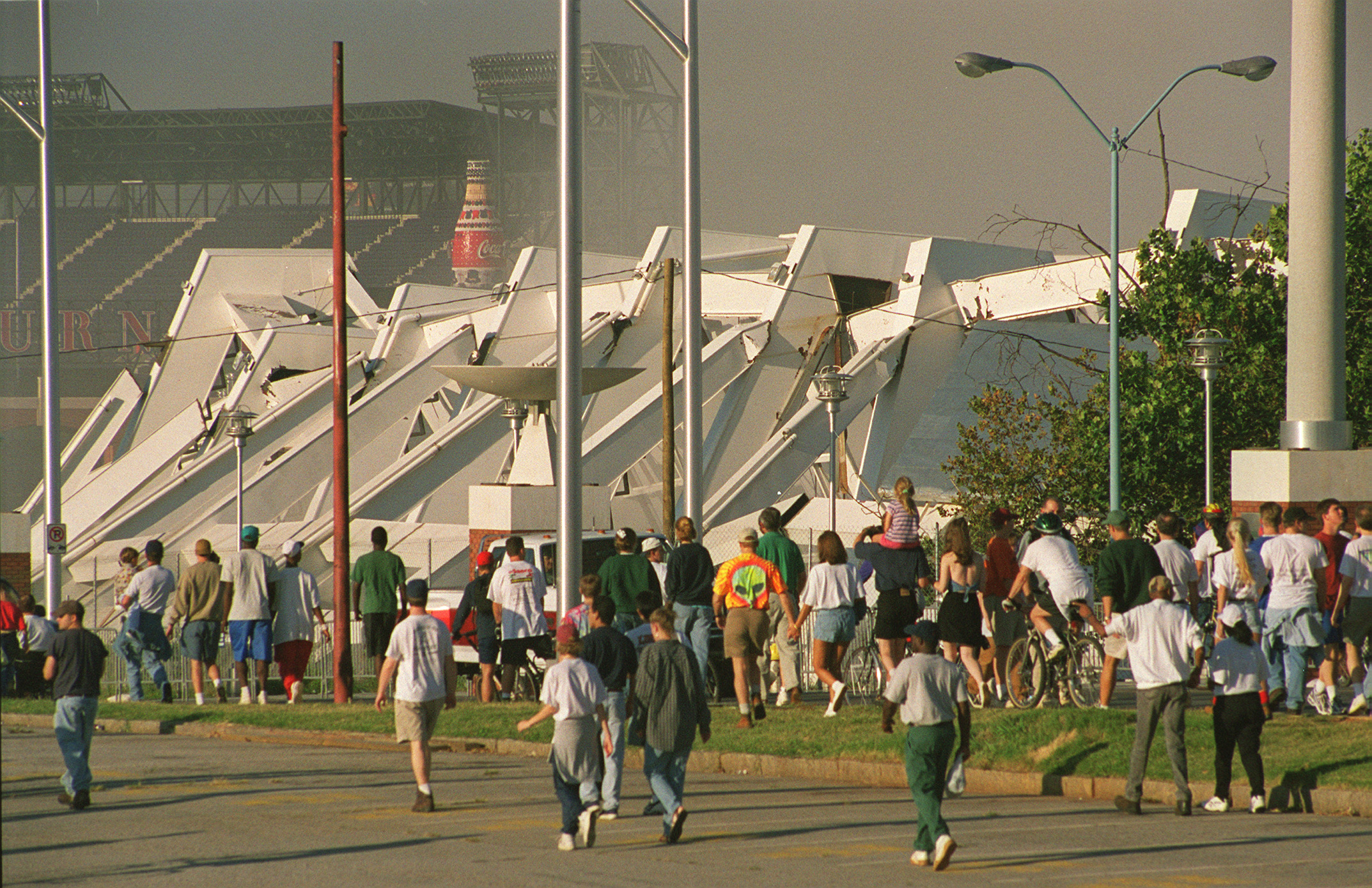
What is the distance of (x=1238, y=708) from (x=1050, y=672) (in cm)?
329

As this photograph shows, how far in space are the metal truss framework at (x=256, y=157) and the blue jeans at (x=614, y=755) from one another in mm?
111265

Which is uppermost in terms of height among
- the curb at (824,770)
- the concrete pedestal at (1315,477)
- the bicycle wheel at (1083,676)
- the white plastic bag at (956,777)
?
the concrete pedestal at (1315,477)

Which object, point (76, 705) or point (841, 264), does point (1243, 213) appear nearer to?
point (841, 264)

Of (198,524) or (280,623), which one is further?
(198,524)

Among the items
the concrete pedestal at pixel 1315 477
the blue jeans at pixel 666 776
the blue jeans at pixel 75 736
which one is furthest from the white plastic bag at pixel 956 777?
the blue jeans at pixel 75 736

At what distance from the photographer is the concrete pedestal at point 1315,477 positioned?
14539mm

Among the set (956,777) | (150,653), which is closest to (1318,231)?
(956,777)

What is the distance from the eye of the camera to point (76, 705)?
36.0ft

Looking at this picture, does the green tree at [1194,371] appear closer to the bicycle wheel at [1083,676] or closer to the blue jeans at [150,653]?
the bicycle wheel at [1083,676]

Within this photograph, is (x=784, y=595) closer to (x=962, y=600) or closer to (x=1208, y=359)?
(x=962, y=600)

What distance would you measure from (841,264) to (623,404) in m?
6.94

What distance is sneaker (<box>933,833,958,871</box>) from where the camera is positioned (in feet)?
26.2

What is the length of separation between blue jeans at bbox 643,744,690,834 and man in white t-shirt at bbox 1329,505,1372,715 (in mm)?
5688

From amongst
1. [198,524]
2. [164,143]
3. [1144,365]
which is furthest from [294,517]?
[164,143]
